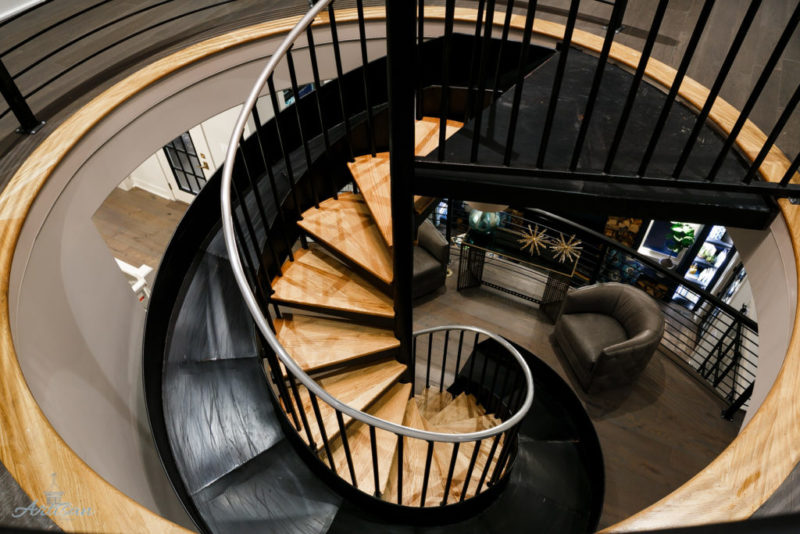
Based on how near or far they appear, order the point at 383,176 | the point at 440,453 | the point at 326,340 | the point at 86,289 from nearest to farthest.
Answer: the point at 86,289, the point at 326,340, the point at 383,176, the point at 440,453

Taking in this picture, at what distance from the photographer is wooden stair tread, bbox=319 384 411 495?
2.82 meters

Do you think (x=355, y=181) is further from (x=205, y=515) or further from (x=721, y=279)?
(x=721, y=279)

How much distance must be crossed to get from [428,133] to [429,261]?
261cm

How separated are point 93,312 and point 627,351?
423cm

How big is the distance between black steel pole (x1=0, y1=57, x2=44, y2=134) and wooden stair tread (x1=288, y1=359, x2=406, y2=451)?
7.34 ft

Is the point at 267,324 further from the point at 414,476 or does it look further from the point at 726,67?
the point at 726,67

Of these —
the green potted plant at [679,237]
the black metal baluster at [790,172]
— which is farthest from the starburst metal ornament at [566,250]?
the black metal baluster at [790,172]

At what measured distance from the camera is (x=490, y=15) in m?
1.63

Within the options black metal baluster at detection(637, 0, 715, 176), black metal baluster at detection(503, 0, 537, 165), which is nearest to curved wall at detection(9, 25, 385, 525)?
black metal baluster at detection(503, 0, 537, 165)

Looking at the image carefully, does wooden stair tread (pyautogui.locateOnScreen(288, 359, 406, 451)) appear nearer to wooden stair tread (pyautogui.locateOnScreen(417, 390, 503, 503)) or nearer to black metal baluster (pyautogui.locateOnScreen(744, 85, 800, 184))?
wooden stair tread (pyautogui.locateOnScreen(417, 390, 503, 503))

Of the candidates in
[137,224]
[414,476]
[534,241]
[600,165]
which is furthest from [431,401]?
[137,224]

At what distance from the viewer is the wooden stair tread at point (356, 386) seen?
297cm

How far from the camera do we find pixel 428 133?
3281mm

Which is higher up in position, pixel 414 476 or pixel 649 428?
pixel 414 476
